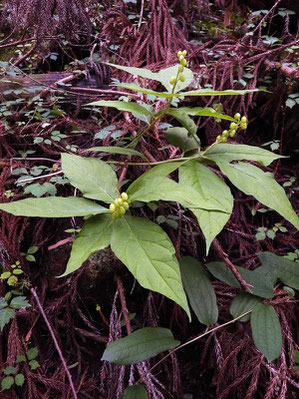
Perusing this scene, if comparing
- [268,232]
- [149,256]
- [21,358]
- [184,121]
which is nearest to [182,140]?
[184,121]

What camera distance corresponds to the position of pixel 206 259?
1.56 metres

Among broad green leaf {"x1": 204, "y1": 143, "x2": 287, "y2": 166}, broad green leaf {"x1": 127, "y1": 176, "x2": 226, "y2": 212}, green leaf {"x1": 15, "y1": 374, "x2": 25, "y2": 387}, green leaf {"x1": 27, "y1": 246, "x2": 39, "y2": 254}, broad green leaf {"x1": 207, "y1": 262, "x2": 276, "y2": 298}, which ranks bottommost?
green leaf {"x1": 15, "y1": 374, "x2": 25, "y2": 387}

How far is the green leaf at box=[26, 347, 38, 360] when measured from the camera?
1281mm

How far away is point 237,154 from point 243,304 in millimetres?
567

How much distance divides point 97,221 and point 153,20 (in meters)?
2.16

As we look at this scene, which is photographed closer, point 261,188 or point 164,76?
point 261,188

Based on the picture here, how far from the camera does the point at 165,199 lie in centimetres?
86

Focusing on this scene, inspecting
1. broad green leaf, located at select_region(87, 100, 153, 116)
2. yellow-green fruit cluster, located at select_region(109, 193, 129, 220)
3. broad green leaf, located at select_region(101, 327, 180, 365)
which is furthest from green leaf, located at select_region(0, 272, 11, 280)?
broad green leaf, located at select_region(87, 100, 153, 116)

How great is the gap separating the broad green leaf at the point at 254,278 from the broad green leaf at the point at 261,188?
0.31m

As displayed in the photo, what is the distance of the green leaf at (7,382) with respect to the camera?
1.17m

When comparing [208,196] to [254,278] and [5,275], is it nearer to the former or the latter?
[254,278]

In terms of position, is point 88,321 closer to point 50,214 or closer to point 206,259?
point 206,259

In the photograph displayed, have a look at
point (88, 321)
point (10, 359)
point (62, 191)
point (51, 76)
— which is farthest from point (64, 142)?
point (10, 359)

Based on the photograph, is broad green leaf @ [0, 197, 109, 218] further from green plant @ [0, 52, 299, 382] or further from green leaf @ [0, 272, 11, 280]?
green leaf @ [0, 272, 11, 280]
